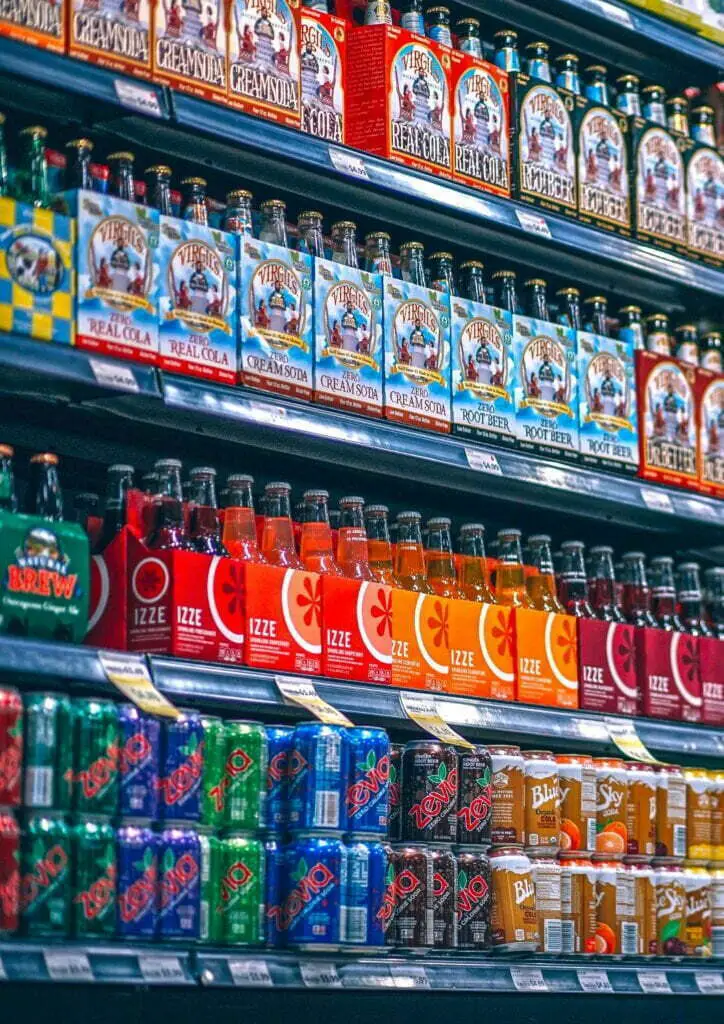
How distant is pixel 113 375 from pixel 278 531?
0.54 meters

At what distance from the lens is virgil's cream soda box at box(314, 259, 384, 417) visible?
11.6 ft

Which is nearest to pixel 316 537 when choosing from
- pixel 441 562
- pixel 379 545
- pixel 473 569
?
pixel 379 545

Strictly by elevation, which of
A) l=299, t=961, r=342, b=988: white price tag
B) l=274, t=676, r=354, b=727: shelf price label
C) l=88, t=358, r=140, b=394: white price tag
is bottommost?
→ l=299, t=961, r=342, b=988: white price tag

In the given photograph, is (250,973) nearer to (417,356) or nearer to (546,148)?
(417,356)

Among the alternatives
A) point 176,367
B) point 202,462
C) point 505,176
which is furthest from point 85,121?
point 505,176

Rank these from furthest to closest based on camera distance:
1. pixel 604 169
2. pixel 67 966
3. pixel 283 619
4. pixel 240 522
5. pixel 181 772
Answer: pixel 604 169 < pixel 240 522 < pixel 283 619 < pixel 181 772 < pixel 67 966

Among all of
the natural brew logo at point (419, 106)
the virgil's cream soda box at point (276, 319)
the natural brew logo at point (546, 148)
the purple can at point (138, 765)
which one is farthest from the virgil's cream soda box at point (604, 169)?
the purple can at point (138, 765)

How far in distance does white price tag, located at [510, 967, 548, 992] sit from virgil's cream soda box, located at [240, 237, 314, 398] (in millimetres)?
1123

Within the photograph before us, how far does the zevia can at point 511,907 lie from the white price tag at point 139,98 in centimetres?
148

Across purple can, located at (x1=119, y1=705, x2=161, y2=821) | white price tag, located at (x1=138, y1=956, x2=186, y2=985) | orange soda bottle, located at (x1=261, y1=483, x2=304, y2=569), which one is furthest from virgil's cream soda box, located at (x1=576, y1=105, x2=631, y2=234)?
white price tag, located at (x1=138, y1=956, x2=186, y2=985)

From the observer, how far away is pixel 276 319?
136 inches

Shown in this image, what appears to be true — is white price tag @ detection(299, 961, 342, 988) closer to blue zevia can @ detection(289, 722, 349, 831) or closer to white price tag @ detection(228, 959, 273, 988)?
white price tag @ detection(228, 959, 273, 988)

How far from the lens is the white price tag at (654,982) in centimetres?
384

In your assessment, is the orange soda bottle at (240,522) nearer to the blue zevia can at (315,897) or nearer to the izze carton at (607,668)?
the blue zevia can at (315,897)
